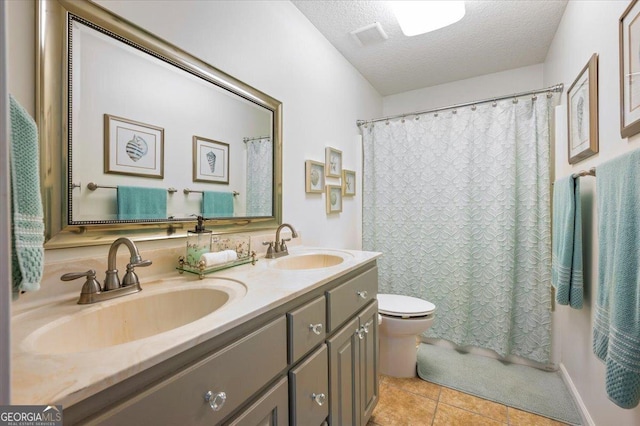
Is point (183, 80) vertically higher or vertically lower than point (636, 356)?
higher

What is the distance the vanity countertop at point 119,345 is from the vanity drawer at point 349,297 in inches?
4.7

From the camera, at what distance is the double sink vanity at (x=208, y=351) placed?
0.45 meters

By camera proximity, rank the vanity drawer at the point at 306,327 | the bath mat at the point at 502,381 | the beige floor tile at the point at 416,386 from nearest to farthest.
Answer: the vanity drawer at the point at 306,327 < the bath mat at the point at 502,381 < the beige floor tile at the point at 416,386

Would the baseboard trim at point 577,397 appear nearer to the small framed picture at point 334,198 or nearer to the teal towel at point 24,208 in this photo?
the small framed picture at point 334,198

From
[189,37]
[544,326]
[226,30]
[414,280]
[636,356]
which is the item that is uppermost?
[226,30]

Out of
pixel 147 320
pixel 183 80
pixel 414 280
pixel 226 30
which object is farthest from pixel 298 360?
pixel 414 280

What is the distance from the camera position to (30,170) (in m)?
0.46

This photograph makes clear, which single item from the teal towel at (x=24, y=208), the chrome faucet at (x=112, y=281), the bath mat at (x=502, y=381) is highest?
the teal towel at (x=24, y=208)

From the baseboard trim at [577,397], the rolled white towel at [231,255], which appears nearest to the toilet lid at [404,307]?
the baseboard trim at [577,397]

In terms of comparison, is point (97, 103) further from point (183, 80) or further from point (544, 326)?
point (544, 326)

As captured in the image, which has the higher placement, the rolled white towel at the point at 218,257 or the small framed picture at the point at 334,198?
the small framed picture at the point at 334,198

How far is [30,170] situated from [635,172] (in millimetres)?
1453

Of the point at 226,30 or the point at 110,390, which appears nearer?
the point at 110,390

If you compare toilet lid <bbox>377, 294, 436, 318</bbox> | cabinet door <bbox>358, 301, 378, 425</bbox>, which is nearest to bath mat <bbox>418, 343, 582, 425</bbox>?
toilet lid <bbox>377, 294, 436, 318</bbox>
